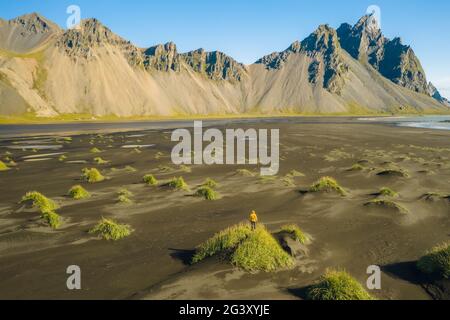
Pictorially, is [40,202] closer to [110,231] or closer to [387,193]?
[110,231]

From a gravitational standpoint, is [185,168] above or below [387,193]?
above

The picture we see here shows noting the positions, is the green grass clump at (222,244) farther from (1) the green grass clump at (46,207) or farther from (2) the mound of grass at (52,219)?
(1) the green grass clump at (46,207)

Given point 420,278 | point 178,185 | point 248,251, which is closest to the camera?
point 420,278

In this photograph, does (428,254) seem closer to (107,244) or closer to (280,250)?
(280,250)

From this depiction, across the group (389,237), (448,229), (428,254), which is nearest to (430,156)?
(448,229)

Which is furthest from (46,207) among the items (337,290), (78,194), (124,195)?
(337,290)

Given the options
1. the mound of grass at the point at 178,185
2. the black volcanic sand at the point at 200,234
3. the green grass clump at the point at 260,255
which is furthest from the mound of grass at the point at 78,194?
the green grass clump at the point at 260,255

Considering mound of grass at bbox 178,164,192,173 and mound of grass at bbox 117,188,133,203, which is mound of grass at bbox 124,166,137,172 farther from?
mound of grass at bbox 117,188,133,203
